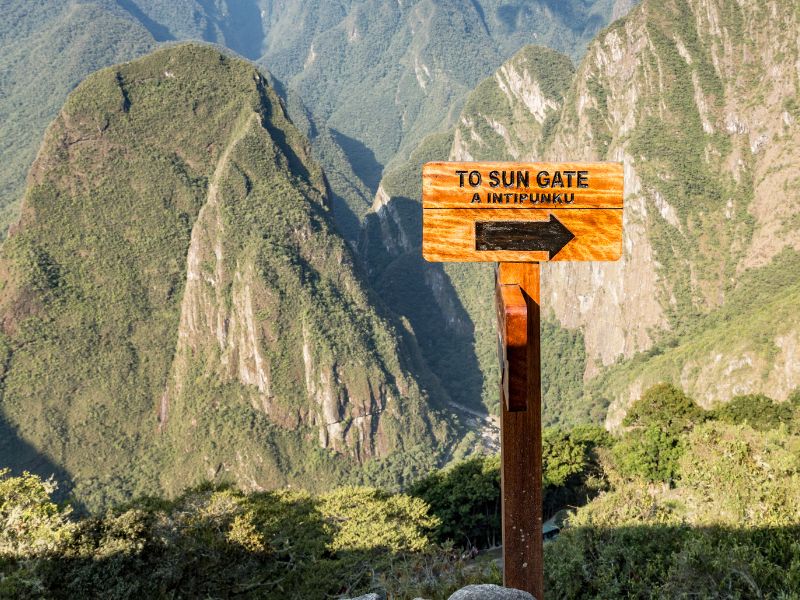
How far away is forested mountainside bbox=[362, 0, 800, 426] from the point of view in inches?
2557

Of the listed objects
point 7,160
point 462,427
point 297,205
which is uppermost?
point 7,160

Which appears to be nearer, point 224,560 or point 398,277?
point 224,560

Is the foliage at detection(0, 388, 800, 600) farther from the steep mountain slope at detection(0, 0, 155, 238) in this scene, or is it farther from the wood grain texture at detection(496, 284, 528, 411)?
the steep mountain slope at detection(0, 0, 155, 238)

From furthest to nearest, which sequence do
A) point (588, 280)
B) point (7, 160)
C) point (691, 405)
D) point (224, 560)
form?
point (7, 160), point (588, 280), point (691, 405), point (224, 560)

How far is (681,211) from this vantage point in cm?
8100

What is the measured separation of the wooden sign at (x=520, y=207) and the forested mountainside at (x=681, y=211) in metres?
52.5

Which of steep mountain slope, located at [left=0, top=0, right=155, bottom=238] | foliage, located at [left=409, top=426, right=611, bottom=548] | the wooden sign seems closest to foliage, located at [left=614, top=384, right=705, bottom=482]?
foliage, located at [left=409, top=426, right=611, bottom=548]

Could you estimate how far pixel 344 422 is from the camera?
73.8 metres

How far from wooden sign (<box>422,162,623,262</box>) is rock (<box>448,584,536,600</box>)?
7.40 feet

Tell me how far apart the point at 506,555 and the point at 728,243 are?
83670 millimetres

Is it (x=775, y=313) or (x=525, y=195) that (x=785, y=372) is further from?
(x=525, y=195)

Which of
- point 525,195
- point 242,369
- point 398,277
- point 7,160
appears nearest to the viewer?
point 525,195

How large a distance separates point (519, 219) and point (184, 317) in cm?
7674

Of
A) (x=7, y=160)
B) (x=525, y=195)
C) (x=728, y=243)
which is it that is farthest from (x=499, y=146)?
(x=525, y=195)
